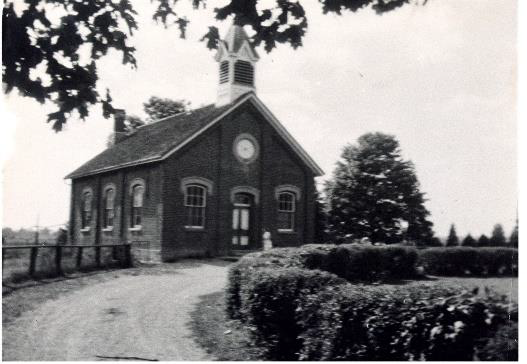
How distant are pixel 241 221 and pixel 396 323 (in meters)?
16.4

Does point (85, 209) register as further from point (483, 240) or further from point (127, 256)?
point (483, 240)

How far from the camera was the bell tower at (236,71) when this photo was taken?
21344 mm

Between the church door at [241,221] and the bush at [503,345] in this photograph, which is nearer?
the bush at [503,345]

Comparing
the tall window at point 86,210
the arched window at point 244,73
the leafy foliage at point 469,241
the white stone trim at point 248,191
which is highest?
the arched window at point 244,73

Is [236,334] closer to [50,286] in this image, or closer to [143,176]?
[50,286]

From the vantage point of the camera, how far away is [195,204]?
65.4ft

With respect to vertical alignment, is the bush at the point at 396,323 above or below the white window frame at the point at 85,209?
below

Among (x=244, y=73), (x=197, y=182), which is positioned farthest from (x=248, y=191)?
(x=244, y=73)

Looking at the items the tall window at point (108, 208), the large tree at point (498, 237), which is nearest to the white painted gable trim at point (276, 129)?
the tall window at point (108, 208)

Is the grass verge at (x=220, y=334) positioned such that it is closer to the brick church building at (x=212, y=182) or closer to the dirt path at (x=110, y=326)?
the dirt path at (x=110, y=326)

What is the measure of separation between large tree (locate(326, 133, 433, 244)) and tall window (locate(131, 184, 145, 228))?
7535 millimetres

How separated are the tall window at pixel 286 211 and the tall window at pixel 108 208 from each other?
24.4 ft

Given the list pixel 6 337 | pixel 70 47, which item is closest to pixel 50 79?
pixel 70 47

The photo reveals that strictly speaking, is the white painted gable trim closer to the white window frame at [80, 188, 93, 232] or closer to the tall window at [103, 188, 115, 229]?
the tall window at [103, 188, 115, 229]
